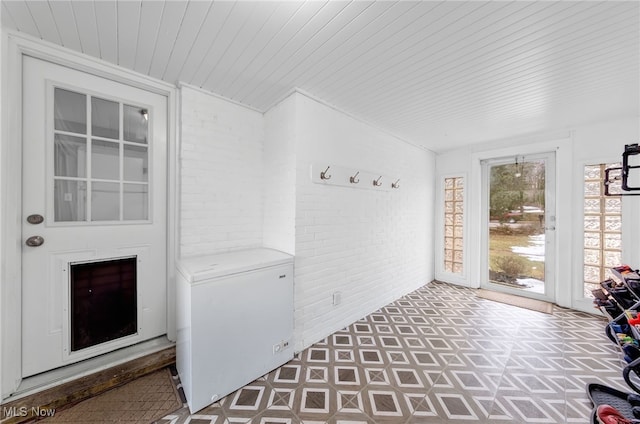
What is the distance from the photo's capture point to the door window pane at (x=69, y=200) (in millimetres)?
1726

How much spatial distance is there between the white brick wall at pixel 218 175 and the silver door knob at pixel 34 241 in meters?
0.85

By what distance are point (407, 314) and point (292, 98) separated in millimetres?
2850

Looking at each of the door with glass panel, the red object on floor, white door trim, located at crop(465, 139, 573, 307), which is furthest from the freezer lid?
white door trim, located at crop(465, 139, 573, 307)

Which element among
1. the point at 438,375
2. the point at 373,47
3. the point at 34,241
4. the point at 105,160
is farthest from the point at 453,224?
the point at 34,241

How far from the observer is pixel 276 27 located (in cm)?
147

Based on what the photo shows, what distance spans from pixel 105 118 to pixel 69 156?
0.40m

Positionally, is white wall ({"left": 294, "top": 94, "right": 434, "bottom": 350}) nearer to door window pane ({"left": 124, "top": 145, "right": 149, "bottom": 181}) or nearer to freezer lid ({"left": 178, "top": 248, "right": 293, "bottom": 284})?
freezer lid ({"left": 178, "top": 248, "right": 293, "bottom": 284})

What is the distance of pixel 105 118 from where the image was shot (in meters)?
1.90

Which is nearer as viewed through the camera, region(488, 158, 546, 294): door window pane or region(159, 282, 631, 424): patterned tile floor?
region(159, 282, 631, 424): patterned tile floor

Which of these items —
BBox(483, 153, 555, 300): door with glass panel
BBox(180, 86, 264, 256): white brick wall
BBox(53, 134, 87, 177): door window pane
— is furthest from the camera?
BBox(483, 153, 555, 300): door with glass panel

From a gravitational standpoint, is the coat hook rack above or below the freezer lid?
above

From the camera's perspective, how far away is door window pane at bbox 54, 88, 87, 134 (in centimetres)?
173

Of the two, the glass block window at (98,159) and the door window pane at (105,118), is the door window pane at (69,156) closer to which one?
the glass block window at (98,159)

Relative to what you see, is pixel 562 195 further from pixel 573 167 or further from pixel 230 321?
pixel 230 321
